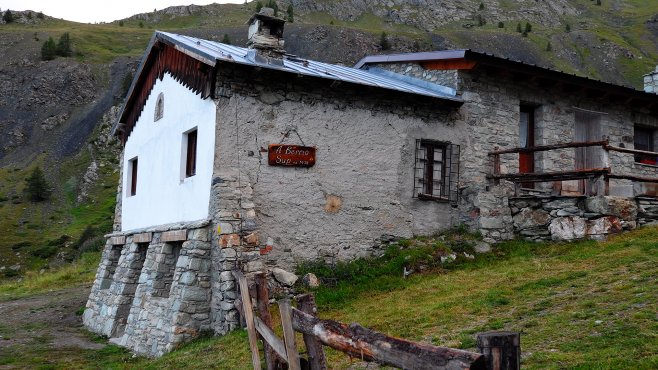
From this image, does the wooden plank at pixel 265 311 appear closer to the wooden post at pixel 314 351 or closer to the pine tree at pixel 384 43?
the wooden post at pixel 314 351

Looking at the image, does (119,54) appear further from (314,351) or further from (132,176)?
(314,351)

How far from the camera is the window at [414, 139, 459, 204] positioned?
14.5 meters

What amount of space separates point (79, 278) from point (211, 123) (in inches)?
575

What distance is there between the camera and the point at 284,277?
11906 millimetres

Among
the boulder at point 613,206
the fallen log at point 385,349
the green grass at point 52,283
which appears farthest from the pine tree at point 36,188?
the fallen log at point 385,349

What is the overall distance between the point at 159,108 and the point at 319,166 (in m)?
5.49

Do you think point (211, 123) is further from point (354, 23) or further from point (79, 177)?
point (354, 23)

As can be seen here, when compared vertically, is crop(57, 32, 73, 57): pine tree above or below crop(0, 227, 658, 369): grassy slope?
above

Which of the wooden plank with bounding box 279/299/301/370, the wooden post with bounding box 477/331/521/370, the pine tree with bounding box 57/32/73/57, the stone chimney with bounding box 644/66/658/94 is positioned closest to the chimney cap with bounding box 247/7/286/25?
the wooden plank with bounding box 279/299/301/370

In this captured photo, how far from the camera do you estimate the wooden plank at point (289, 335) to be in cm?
583

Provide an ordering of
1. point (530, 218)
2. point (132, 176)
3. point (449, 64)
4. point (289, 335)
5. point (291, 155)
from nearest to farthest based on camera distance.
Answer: point (289, 335), point (291, 155), point (530, 218), point (449, 64), point (132, 176)

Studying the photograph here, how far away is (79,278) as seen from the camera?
78.1ft

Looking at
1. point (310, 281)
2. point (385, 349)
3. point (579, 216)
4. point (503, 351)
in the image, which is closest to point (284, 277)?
point (310, 281)

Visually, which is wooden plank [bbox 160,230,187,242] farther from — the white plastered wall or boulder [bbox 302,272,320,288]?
boulder [bbox 302,272,320,288]
